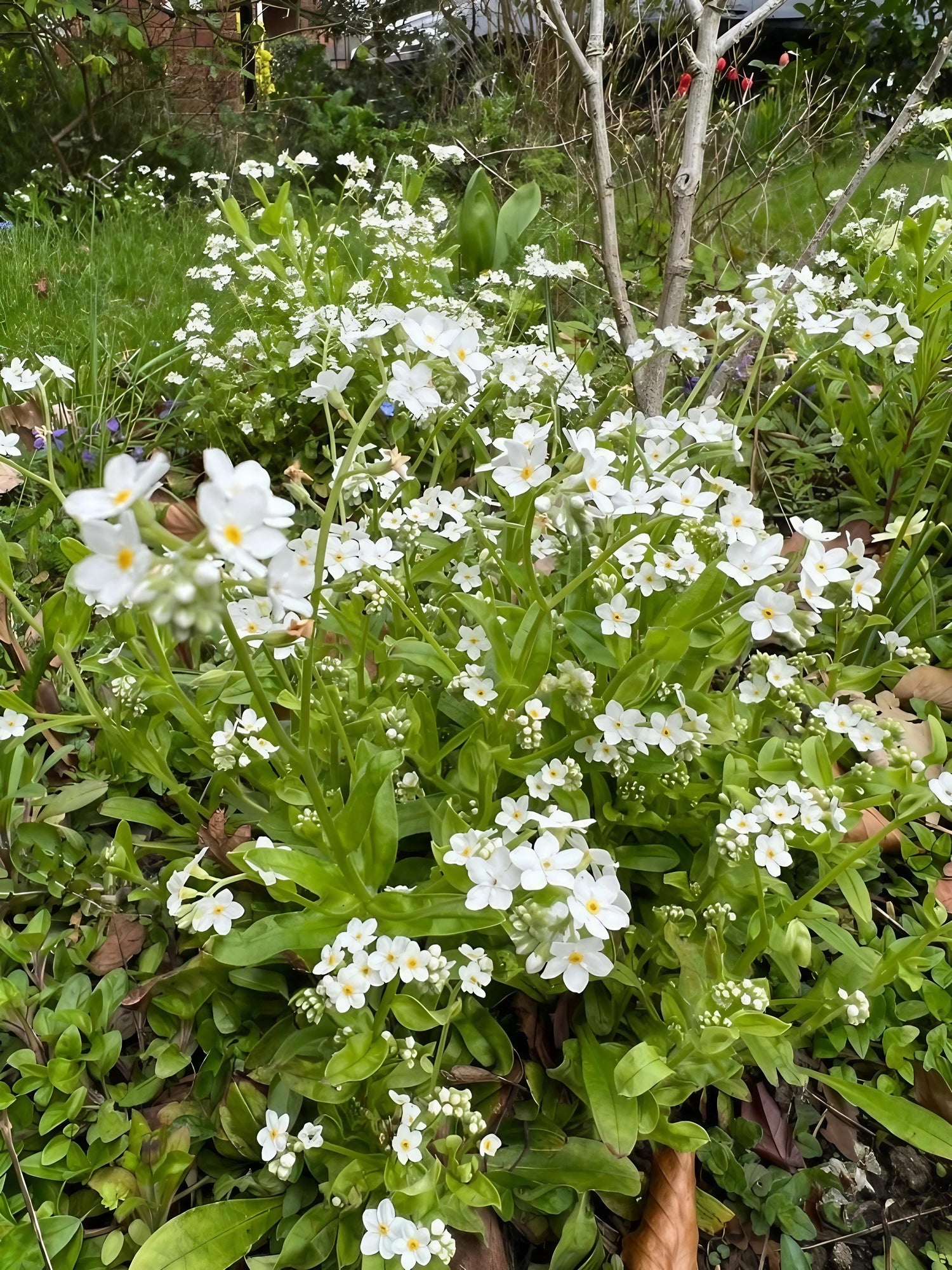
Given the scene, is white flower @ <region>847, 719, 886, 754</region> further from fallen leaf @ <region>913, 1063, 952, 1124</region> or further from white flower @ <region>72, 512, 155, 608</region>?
white flower @ <region>72, 512, 155, 608</region>

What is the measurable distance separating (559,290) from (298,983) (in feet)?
10.4

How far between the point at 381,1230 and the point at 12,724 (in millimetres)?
1082

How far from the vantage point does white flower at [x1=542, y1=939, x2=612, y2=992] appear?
4.02 ft

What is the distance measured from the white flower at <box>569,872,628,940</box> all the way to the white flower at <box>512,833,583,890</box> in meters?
0.02

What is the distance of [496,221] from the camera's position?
146 inches

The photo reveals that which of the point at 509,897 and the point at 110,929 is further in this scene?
the point at 110,929

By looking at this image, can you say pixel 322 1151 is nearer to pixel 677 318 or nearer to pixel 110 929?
pixel 110 929

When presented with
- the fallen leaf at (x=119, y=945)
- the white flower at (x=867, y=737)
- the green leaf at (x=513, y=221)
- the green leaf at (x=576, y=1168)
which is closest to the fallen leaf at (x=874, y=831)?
the white flower at (x=867, y=737)

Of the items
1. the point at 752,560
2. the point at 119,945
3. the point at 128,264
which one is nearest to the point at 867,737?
the point at 752,560

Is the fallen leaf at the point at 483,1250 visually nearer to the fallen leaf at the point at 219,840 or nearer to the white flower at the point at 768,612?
the fallen leaf at the point at 219,840

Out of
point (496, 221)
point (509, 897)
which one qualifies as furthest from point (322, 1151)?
point (496, 221)

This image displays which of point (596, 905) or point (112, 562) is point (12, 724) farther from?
point (596, 905)

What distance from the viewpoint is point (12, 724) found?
1.69 metres

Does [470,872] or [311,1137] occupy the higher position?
[470,872]
